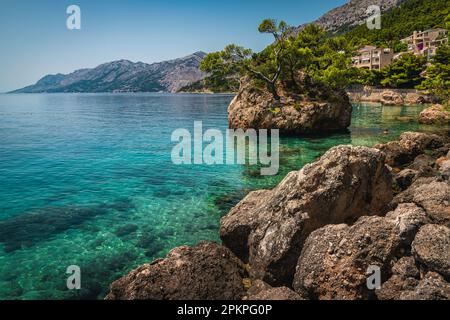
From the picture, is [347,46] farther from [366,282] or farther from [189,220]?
[366,282]

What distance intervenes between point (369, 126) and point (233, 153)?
28184 millimetres

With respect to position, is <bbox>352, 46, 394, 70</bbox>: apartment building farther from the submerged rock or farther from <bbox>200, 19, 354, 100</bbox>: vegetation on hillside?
the submerged rock

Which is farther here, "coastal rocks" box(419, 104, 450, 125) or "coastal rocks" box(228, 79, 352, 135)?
"coastal rocks" box(419, 104, 450, 125)

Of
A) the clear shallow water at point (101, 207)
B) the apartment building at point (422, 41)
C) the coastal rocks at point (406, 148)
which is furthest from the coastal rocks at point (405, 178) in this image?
the apartment building at point (422, 41)

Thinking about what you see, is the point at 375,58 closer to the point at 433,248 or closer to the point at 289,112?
the point at 289,112

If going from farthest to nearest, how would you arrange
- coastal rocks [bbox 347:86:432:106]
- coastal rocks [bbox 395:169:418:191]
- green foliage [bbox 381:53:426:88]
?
green foliage [bbox 381:53:426:88] < coastal rocks [bbox 347:86:432:106] < coastal rocks [bbox 395:169:418:191]

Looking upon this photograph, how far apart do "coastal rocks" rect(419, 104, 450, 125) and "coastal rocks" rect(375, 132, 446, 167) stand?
1921 centimetres

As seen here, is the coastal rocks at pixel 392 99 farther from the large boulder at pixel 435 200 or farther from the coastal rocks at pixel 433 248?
A: the coastal rocks at pixel 433 248

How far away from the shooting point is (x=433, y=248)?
363 inches

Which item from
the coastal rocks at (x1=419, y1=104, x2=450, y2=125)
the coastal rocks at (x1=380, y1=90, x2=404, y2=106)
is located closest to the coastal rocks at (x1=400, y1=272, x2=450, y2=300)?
the coastal rocks at (x1=419, y1=104, x2=450, y2=125)

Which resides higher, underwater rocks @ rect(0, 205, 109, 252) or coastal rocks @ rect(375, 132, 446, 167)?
coastal rocks @ rect(375, 132, 446, 167)

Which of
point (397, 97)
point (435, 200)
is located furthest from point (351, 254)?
point (397, 97)

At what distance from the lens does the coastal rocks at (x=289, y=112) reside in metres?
43.8

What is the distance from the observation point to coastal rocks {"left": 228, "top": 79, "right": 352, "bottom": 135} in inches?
1725
